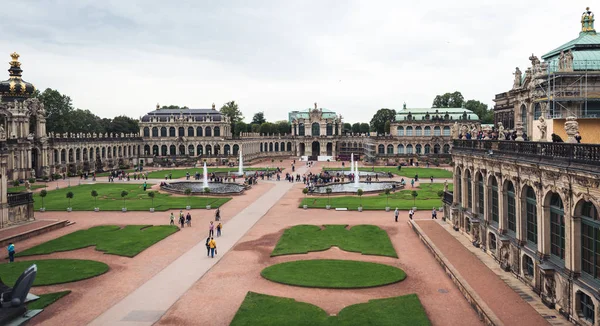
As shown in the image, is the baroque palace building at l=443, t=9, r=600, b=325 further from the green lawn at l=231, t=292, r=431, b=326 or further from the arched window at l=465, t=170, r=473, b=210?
the green lawn at l=231, t=292, r=431, b=326

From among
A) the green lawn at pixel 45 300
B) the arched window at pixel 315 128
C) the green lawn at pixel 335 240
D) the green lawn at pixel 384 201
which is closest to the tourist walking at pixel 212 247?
the green lawn at pixel 335 240

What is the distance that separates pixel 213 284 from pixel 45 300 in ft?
27.6

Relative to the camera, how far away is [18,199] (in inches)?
1722

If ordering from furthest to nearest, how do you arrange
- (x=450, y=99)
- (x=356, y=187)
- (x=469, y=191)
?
(x=450, y=99) → (x=356, y=187) → (x=469, y=191)

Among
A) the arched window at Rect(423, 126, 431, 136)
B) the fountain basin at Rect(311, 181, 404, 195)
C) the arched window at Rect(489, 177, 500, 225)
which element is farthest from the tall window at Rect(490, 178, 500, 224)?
the arched window at Rect(423, 126, 431, 136)

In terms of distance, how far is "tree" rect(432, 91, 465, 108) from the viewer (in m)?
156

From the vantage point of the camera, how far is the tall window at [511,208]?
27281mm

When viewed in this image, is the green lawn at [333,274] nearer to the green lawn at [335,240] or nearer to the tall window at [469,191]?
the green lawn at [335,240]

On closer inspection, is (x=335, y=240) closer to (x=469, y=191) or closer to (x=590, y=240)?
(x=469, y=191)

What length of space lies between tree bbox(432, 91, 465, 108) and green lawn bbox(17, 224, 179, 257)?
132 metres

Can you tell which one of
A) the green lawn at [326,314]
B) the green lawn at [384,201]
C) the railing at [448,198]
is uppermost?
the railing at [448,198]

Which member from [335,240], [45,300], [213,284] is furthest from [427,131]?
[45,300]

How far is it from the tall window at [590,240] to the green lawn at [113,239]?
2696 cm

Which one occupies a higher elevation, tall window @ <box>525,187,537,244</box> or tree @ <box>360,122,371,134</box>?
tree @ <box>360,122,371,134</box>
